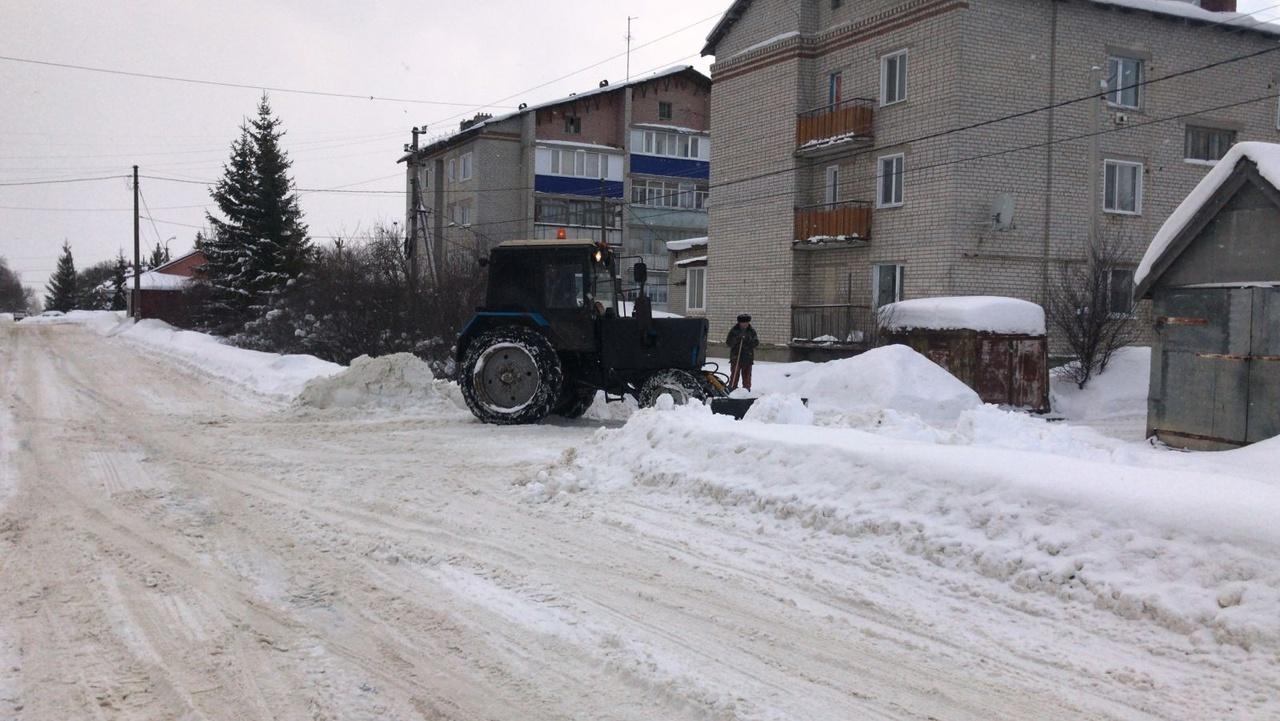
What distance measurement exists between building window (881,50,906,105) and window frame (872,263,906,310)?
14.1 feet

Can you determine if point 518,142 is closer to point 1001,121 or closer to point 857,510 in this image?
point 1001,121

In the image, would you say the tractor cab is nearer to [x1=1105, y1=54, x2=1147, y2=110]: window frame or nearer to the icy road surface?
the icy road surface

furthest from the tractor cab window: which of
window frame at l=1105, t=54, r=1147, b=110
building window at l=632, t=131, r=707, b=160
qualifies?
building window at l=632, t=131, r=707, b=160

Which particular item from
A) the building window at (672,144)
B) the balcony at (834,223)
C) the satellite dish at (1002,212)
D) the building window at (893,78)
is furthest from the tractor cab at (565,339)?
the building window at (672,144)

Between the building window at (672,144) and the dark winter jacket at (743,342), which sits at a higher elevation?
the building window at (672,144)

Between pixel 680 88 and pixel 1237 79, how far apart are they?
32296mm

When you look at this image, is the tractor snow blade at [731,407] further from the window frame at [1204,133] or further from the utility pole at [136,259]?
the utility pole at [136,259]

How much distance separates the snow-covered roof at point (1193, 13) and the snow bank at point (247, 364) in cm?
2120

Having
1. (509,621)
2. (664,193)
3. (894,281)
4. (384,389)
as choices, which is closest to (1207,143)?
(894,281)

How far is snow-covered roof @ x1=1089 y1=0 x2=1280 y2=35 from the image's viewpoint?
24.3 meters

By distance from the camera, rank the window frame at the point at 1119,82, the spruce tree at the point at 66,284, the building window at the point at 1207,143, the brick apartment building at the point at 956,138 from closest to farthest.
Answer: the brick apartment building at the point at 956,138
the window frame at the point at 1119,82
the building window at the point at 1207,143
the spruce tree at the point at 66,284

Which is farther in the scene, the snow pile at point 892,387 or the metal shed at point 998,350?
the metal shed at point 998,350

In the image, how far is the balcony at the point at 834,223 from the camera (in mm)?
25000

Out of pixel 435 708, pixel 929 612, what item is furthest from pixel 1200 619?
pixel 435 708
